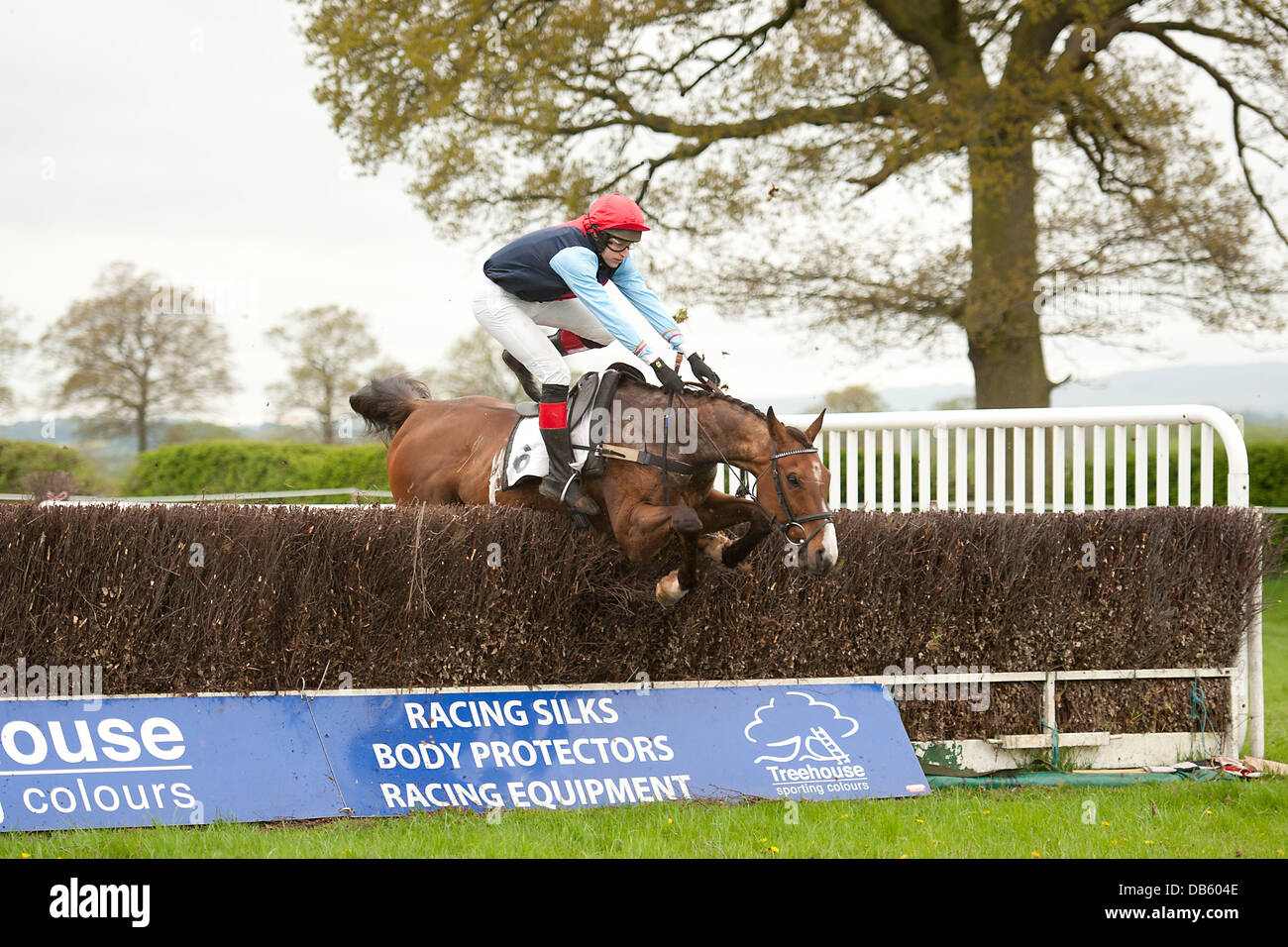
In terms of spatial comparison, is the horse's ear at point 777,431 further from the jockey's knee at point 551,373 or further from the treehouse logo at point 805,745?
the treehouse logo at point 805,745

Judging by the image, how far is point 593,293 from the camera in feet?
16.6

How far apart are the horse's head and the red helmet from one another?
1.16m

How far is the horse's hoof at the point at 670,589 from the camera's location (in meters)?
4.90

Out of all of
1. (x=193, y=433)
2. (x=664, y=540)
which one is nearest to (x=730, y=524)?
(x=664, y=540)

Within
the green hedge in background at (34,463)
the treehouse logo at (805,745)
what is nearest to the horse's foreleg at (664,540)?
the treehouse logo at (805,745)

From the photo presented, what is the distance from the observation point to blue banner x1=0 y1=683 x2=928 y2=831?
4305 millimetres

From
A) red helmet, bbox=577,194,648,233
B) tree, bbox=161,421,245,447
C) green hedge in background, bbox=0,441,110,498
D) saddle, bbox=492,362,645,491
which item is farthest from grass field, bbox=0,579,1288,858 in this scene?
tree, bbox=161,421,245,447

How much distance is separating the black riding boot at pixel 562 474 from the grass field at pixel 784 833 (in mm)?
1341

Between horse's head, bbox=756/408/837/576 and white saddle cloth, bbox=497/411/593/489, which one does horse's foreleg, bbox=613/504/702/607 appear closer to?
horse's head, bbox=756/408/837/576

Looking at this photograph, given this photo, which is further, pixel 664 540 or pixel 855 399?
pixel 855 399

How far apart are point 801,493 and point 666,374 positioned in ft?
2.79

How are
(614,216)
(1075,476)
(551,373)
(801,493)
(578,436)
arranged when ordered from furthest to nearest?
1. (1075,476)
2. (551,373)
3. (578,436)
4. (614,216)
5. (801,493)

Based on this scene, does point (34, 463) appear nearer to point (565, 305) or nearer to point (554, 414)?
point (565, 305)

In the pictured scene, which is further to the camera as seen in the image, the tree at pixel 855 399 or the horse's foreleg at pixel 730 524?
the tree at pixel 855 399
